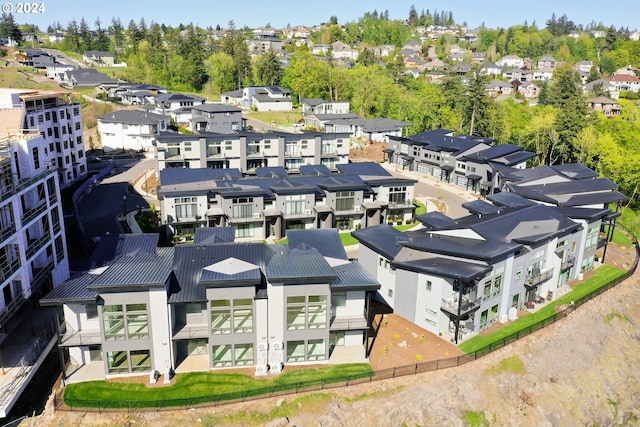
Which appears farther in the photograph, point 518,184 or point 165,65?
point 165,65

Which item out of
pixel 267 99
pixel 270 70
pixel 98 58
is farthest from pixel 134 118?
pixel 98 58

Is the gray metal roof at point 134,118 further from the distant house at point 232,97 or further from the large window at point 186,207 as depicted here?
the large window at point 186,207

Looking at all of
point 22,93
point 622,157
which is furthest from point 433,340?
point 622,157

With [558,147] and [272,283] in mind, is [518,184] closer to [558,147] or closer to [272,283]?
[558,147]

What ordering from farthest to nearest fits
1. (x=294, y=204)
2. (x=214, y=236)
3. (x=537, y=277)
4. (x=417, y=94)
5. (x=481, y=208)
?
(x=417, y=94) → (x=294, y=204) → (x=481, y=208) → (x=537, y=277) → (x=214, y=236)

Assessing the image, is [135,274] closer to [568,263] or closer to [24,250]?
[24,250]

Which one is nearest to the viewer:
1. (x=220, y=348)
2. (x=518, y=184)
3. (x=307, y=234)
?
(x=220, y=348)

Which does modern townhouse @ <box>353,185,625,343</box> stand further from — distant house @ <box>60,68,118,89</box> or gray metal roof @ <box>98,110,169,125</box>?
distant house @ <box>60,68,118,89</box>
